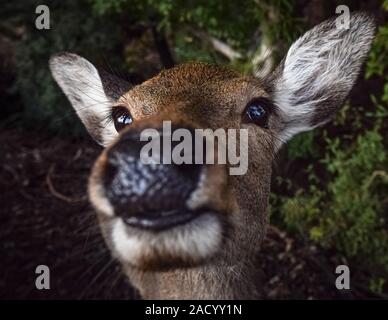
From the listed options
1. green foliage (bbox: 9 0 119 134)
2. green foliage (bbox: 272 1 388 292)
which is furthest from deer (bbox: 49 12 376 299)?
green foliage (bbox: 9 0 119 134)

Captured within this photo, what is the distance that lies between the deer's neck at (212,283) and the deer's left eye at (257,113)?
0.71 meters

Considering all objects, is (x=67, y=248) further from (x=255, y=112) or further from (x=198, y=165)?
(x=198, y=165)

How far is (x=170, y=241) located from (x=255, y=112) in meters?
1.04

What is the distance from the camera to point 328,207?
18.0 ft

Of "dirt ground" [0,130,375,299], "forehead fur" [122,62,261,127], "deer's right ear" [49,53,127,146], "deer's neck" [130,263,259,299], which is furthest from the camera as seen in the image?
"dirt ground" [0,130,375,299]

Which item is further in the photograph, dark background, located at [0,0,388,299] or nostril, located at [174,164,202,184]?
dark background, located at [0,0,388,299]

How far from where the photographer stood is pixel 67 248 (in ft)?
19.0

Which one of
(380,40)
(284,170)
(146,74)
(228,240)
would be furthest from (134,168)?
(146,74)

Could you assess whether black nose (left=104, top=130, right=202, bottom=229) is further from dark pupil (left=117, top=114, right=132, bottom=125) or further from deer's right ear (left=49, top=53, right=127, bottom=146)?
deer's right ear (left=49, top=53, right=127, bottom=146)

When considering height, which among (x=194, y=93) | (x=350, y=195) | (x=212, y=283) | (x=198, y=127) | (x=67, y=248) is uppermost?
(x=194, y=93)

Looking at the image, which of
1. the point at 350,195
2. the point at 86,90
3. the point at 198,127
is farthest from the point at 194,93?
the point at 350,195

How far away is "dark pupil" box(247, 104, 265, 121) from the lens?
8.96 feet

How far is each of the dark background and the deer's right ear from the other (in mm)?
885
